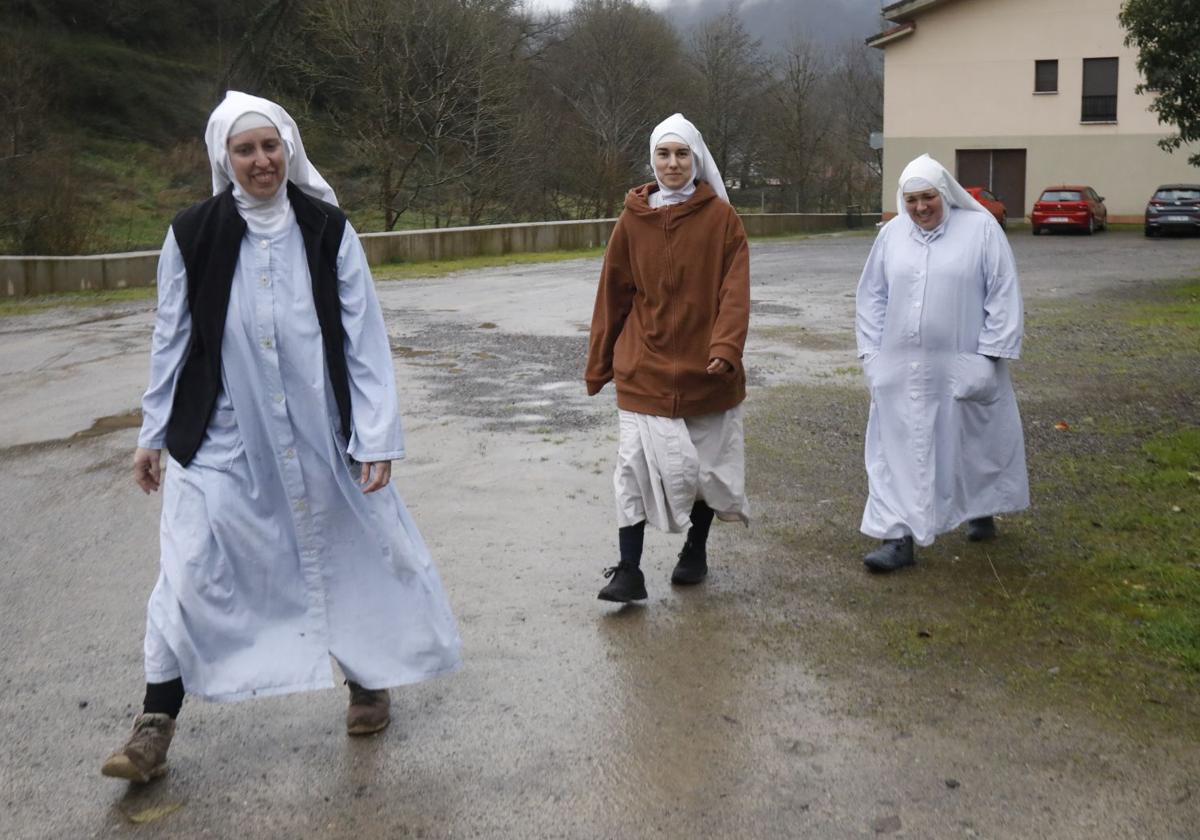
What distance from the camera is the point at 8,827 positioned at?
3730mm

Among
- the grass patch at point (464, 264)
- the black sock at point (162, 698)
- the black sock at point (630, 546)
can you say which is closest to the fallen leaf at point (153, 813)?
the black sock at point (162, 698)

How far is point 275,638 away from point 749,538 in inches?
121

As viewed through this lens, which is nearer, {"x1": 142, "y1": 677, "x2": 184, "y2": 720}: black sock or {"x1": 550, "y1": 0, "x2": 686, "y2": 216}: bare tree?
{"x1": 142, "y1": 677, "x2": 184, "y2": 720}: black sock

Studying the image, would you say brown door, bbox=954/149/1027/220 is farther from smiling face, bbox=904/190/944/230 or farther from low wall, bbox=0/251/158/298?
smiling face, bbox=904/190/944/230

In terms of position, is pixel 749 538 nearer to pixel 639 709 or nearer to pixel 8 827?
pixel 639 709

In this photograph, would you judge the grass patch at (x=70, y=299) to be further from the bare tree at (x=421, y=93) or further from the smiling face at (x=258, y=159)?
the bare tree at (x=421, y=93)

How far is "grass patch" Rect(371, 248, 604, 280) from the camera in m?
23.7

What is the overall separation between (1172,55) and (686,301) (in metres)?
20.9

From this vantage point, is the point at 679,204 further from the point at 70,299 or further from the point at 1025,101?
the point at 1025,101

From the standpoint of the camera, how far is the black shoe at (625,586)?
5602 mm

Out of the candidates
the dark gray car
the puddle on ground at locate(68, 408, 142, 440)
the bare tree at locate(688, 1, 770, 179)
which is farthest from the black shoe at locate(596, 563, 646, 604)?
the bare tree at locate(688, 1, 770, 179)

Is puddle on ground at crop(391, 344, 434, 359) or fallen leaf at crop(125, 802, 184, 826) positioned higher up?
puddle on ground at crop(391, 344, 434, 359)

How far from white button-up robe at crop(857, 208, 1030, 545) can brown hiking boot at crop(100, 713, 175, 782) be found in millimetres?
3284

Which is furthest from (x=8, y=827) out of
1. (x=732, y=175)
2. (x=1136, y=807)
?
(x=732, y=175)
